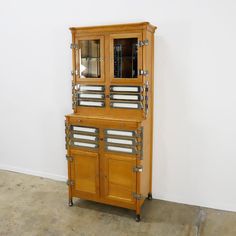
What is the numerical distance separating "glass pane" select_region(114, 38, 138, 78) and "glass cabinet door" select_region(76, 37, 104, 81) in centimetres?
14

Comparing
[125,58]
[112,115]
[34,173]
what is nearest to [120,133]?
[112,115]

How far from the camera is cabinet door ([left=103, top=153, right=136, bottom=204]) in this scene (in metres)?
2.49

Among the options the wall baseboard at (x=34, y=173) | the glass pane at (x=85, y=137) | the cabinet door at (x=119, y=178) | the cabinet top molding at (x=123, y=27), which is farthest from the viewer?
the wall baseboard at (x=34, y=173)

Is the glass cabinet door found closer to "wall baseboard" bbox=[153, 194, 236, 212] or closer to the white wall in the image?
the white wall

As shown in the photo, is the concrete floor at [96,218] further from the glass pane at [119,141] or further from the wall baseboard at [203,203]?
the glass pane at [119,141]

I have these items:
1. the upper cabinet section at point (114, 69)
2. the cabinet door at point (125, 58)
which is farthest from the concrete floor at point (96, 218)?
the cabinet door at point (125, 58)

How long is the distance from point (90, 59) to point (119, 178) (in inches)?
46.7

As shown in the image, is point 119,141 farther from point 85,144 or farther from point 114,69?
point 114,69

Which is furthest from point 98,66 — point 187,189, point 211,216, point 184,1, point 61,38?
point 211,216

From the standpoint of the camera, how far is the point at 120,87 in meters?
2.54

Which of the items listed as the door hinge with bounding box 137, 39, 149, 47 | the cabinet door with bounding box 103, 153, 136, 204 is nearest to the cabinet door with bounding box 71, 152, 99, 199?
the cabinet door with bounding box 103, 153, 136, 204

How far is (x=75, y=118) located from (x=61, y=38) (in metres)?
1.06

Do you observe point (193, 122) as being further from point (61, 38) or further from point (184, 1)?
point (61, 38)

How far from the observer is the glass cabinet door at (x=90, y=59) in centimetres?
257
